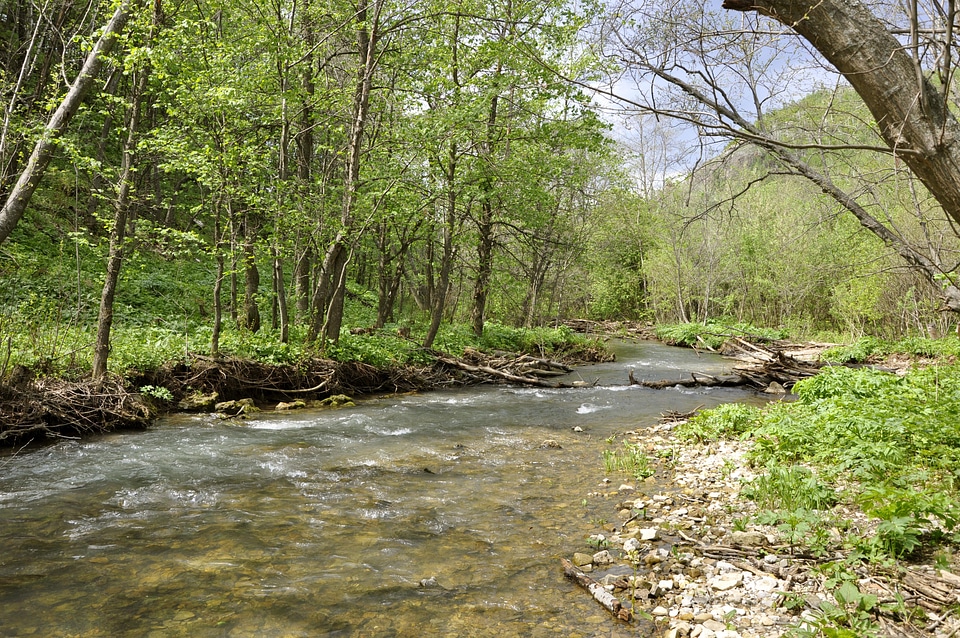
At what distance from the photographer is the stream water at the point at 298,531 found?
11.5 ft

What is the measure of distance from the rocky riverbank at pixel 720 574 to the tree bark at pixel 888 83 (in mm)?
2199

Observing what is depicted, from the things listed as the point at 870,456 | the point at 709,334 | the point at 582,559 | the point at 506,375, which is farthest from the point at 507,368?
the point at 709,334

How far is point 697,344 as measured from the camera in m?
26.5

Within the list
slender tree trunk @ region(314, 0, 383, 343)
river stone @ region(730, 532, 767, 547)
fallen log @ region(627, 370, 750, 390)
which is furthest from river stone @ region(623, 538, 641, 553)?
fallen log @ region(627, 370, 750, 390)

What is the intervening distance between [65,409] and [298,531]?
5169mm

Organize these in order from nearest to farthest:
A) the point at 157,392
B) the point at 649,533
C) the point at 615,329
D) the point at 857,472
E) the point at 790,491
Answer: the point at 649,533
the point at 790,491
the point at 857,472
the point at 157,392
the point at 615,329

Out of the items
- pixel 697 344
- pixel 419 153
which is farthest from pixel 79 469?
pixel 697 344

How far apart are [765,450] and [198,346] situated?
32.6 feet

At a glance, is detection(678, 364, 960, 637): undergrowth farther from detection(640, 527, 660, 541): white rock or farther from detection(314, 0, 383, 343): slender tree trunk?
detection(314, 0, 383, 343): slender tree trunk

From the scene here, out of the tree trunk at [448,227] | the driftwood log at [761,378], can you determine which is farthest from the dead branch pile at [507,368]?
the driftwood log at [761,378]

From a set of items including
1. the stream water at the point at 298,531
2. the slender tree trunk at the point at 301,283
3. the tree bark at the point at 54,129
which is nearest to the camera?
the stream water at the point at 298,531

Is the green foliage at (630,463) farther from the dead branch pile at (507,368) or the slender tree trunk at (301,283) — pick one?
the slender tree trunk at (301,283)

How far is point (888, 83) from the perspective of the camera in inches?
122

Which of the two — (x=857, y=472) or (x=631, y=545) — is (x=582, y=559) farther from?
(x=857, y=472)
